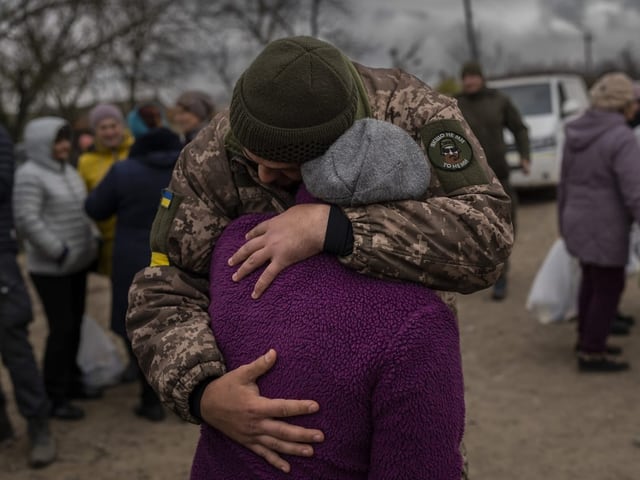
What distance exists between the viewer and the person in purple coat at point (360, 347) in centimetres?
131

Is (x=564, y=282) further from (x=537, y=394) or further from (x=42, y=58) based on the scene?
(x=42, y=58)

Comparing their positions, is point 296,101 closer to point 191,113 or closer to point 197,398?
point 197,398

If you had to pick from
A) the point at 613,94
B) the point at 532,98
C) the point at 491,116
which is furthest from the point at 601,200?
the point at 532,98

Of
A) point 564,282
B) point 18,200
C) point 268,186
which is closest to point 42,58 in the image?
point 18,200

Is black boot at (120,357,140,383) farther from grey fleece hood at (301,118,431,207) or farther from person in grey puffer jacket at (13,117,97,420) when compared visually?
grey fleece hood at (301,118,431,207)

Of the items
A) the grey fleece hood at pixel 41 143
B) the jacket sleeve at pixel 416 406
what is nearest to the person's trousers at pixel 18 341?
the grey fleece hood at pixel 41 143

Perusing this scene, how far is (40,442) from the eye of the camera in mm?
4262

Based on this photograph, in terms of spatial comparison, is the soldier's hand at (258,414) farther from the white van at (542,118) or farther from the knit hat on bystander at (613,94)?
the white van at (542,118)

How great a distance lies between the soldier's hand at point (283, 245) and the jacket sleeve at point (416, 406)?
0.23m

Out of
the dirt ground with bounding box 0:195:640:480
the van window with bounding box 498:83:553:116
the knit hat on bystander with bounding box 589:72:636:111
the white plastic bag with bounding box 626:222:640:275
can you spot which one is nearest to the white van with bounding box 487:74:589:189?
the van window with bounding box 498:83:553:116

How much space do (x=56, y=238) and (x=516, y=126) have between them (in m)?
4.30

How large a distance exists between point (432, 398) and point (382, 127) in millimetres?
467

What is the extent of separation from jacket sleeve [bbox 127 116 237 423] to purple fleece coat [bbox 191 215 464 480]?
0.52 ft

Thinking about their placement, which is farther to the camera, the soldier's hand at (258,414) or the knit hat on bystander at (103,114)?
the knit hat on bystander at (103,114)
